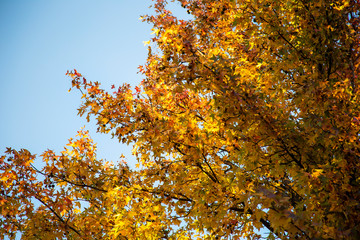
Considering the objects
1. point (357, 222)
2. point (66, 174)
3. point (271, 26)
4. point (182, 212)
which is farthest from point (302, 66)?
point (66, 174)

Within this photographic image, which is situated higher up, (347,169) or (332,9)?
(332,9)

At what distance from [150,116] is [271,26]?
227cm

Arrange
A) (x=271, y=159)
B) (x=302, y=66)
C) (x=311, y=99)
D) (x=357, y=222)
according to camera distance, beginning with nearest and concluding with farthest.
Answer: (x=357, y=222) → (x=311, y=99) → (x=271, y=159) → (x=302, y=66)

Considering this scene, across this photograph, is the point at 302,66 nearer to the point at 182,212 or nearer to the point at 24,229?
the point at 182,212

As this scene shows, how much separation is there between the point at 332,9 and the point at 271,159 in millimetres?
2141

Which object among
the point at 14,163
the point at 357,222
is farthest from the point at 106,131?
the point at 357,222

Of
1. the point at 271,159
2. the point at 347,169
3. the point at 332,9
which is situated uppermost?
the point at 332,9

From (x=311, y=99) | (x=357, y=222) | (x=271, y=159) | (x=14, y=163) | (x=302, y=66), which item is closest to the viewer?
(x=357, y=222)

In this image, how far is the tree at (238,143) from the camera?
3.52 metres

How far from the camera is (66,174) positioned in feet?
17.0

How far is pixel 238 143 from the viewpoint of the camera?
4824mm

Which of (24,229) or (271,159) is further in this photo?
(24,229)

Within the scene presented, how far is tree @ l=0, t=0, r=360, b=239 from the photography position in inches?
138

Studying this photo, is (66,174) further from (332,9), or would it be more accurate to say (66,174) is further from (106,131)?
(332,9)
